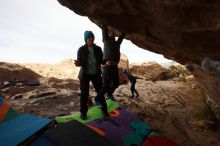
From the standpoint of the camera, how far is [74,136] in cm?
527

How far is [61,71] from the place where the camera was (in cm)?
2964

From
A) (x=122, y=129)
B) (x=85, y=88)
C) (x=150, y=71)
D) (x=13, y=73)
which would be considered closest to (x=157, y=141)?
(x=122, y=129)

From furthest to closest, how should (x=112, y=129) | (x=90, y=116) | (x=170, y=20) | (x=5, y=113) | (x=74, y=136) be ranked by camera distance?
(x=90, y=116)
(x=112, y=129)
(x=5, y=113)
(x=170, y=20)
(x=74, y=136)

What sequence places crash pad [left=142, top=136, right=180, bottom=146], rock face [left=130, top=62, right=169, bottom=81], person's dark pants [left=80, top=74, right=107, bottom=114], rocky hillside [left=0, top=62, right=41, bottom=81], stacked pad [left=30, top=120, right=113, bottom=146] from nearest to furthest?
stacked pad [left=30, top=120, right=113, bottom=146]
crash pad [left=142, top=136, right=180, bottom=146]
person's dark pants [left=80, top=74, right=107, bottom=114]
rocky hillside [left=0, top=62, right=41, bottom=81]
rock face [left=130, top=62, right=169, bottom=81]

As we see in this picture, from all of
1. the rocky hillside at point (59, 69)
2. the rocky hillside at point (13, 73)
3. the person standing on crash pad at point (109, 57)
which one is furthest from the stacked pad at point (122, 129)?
the rocky hillside at point (59, 69)

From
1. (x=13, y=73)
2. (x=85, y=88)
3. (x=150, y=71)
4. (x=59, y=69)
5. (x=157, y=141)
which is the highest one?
(x=59, y=69)

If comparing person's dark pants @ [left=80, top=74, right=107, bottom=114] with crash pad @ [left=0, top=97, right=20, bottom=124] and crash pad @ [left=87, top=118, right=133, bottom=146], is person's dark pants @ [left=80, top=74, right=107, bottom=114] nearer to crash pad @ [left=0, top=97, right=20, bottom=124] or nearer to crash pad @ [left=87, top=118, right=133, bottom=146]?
crash pad @ [left=87, top=118, right=133, bottom=146]

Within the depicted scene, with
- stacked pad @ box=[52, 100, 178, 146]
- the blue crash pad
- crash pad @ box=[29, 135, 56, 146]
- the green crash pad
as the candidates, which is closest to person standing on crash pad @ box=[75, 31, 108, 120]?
the green crash pad

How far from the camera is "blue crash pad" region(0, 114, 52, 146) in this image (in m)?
5.13

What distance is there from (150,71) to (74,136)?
18202 mm

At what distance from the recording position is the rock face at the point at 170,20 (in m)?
5.12

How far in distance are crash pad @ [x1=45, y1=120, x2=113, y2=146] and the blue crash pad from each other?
44 cm

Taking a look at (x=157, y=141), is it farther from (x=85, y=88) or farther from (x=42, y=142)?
(x=42, y=142)

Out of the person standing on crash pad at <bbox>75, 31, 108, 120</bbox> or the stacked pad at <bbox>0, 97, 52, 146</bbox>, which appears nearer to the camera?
the stacked pad at <bbox>0, 97, 52, 146</bbox>
